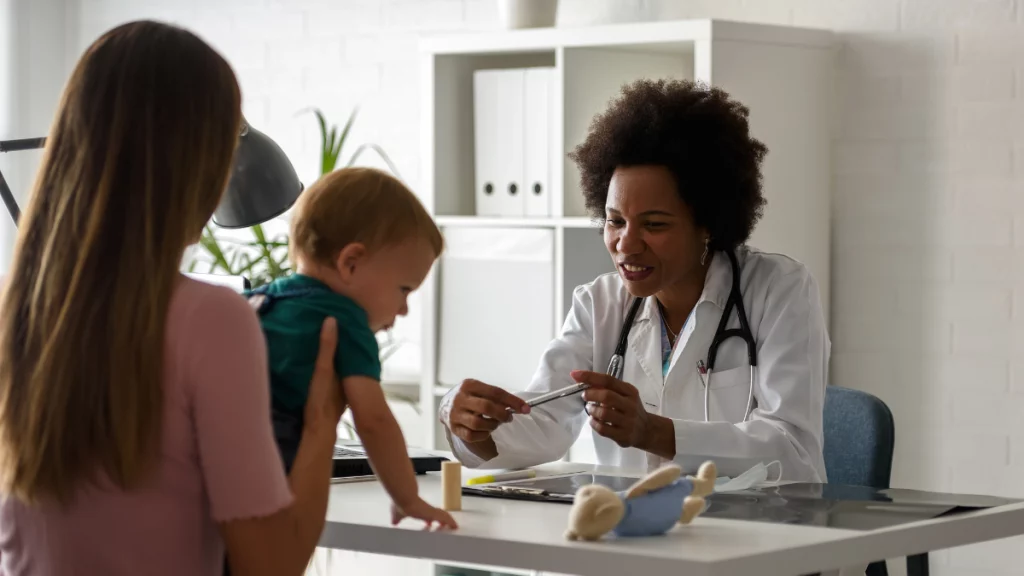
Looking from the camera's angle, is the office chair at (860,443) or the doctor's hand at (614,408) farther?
the office chair at (860,443)

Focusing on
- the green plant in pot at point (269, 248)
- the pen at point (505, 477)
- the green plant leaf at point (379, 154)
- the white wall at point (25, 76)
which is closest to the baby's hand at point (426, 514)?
the pen at point (505, 477)

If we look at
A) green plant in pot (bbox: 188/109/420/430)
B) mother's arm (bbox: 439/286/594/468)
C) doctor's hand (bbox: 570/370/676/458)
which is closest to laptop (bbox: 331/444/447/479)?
mother's arm (bbox: 439/286/594/468)

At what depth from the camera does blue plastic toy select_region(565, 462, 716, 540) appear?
1.49m

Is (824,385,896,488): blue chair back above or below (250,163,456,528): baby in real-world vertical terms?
below

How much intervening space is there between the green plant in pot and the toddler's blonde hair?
6.30 feet

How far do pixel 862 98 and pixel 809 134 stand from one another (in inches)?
6.5

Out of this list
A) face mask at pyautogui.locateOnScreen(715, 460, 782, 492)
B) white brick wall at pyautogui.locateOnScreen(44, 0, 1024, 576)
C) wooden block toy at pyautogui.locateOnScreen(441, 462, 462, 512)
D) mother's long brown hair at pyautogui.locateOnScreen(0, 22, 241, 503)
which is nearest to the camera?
mother's long brown hair at pyautogui.locateOnScreen(0, 22, 241, 503)

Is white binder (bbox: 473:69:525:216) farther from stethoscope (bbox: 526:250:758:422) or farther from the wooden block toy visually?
the wooden block toy

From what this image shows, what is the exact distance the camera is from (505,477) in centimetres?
207

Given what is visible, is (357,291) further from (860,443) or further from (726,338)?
(860,443)

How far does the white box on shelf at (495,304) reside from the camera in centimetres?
347

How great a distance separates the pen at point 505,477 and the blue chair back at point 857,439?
26.5 inches

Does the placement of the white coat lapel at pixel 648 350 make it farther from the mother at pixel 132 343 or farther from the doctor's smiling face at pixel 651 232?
the mother at pixel 132 343

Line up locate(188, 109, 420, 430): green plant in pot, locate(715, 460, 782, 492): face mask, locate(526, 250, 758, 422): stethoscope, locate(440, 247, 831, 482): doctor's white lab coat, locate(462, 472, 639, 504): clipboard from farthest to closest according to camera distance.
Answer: locate(188, 109, 420, 430): green plant in pot < locate(526, 250, 758, 422): stethoscope < locate(440, 247, 831, 482): doctor's white lab coat < locate(715, 460, 782, 492): face mask < locate(462, 472, 639, 504): clipboard
